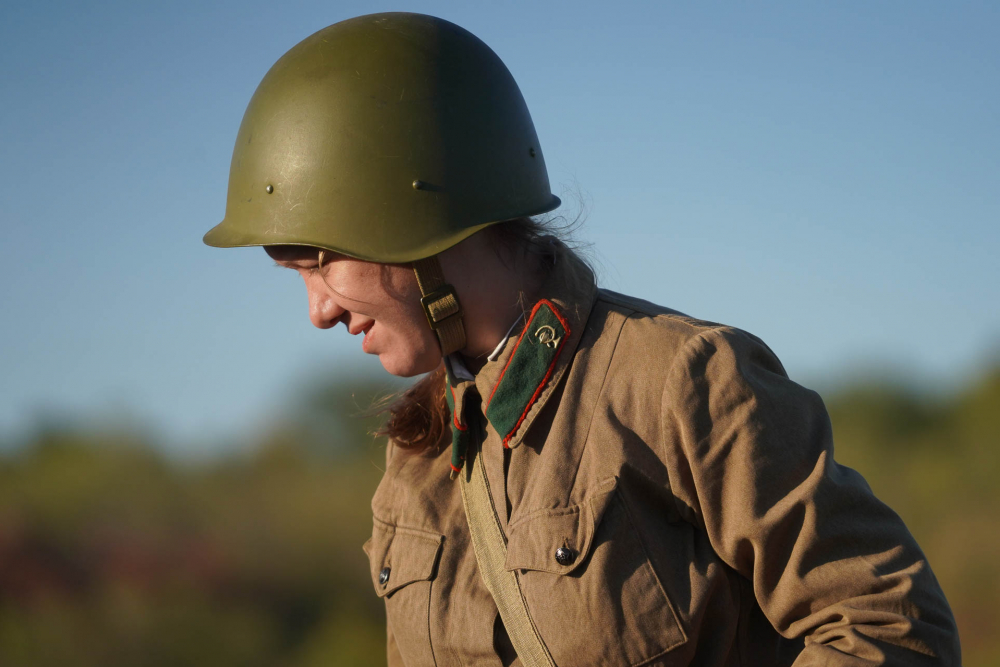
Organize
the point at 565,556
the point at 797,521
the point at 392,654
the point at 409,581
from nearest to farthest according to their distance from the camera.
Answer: the point at 797,521 < the point at 565,556 < the point at 409,581 < the point at 392,654

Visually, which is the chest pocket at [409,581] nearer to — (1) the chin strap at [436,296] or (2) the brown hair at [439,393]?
(2) the brown hair at [439,393]

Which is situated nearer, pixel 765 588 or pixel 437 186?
pixel 765 588

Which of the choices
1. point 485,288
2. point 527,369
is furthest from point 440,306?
point 527,369

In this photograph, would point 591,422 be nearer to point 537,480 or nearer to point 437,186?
point 537,480

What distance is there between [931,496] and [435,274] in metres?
7.34

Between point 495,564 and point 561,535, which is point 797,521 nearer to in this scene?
point 561,535

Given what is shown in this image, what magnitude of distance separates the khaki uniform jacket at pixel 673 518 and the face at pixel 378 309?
18 centimetres

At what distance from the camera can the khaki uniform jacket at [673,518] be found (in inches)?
75.1

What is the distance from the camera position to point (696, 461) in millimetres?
1968

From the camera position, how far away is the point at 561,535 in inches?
81.4

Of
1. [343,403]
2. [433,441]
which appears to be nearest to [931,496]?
[343,403]

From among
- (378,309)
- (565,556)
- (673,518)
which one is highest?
(378,309)

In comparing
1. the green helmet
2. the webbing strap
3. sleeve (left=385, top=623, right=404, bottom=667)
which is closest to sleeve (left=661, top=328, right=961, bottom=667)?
the webbing strap

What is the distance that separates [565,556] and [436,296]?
0.67 metres
